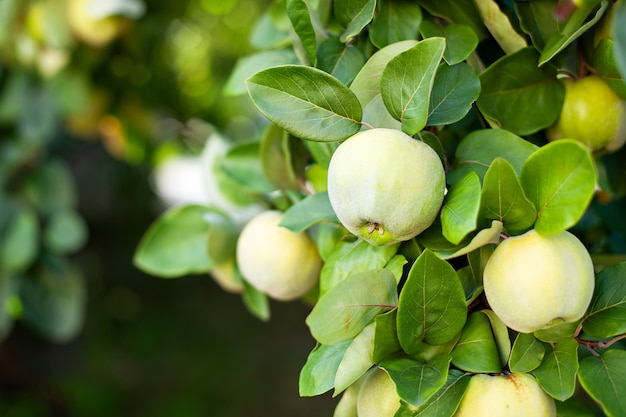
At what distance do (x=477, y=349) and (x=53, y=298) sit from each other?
0.86 m

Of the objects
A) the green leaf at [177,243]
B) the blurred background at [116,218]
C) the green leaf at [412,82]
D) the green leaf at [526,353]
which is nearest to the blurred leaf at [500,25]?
the green leaf at [412,82]

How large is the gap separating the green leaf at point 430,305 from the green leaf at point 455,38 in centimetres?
14

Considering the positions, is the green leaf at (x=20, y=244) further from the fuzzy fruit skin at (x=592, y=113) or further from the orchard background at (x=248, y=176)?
the fuzzy fruit skin at (x=592, y=113)

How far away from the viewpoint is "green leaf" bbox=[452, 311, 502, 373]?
1.32 feet

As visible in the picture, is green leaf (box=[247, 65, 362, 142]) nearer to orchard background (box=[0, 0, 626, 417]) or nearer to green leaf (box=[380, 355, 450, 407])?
orchard background (box=[0, 0, 626, 417])

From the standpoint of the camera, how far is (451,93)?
1.39 ft

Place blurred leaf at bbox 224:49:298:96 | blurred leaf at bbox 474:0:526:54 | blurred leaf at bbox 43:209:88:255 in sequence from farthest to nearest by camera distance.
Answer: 1. blurred leaf at bbox 43:209:88:255
2. blurred leaf at bbox 224:49:298:96
3. blurred leaf at bbox 474:0:526:54

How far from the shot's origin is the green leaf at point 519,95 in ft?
1.51

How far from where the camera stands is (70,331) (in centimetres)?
106

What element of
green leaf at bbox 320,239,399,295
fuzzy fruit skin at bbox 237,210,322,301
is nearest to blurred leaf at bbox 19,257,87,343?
fuzzy fruit skin at bbox 237,210,322,301

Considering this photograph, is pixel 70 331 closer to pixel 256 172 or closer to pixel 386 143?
pixel 256 172

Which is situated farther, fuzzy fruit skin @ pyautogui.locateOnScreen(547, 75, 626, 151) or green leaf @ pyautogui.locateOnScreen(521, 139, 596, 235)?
fuzzy fruit skin @ pyautogui.locateOnScreen(547, 75, 626, 151)

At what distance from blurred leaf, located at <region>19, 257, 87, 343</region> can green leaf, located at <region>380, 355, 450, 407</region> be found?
0.80 meters

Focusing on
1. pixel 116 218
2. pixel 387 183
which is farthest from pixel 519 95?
pixel 116 218
